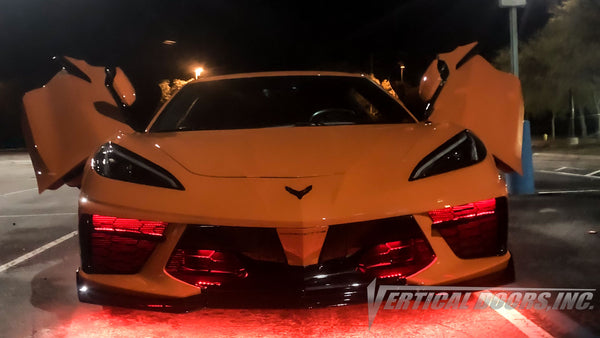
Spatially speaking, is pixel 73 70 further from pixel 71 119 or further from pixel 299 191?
pixel 299 191

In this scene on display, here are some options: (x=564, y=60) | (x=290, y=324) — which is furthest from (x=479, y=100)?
(x=564, y=60)

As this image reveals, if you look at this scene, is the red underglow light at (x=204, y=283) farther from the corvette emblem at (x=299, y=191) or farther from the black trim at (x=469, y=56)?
the black trim at (x=469, y=56)

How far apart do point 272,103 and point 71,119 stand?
1.41 meters

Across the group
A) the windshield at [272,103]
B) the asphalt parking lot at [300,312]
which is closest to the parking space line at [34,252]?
the asphalt parking lot at [300,312]

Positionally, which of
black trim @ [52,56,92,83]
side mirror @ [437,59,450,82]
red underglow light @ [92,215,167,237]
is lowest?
red underglow light @ [92,215,167,237]

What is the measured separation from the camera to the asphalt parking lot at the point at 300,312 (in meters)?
3.57

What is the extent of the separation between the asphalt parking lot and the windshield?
1.23 metres

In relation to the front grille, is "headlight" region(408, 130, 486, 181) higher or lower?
higher

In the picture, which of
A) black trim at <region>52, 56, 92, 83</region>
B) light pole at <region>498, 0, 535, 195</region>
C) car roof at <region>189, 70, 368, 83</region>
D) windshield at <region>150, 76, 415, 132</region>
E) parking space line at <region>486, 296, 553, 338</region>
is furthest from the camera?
light pole at <region>498, 0, 535, 195</region>

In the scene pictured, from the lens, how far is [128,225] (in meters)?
2.81

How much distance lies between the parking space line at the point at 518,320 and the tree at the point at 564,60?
100 ft

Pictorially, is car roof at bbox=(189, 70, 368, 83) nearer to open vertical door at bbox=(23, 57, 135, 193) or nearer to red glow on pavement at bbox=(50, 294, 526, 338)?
open vertical door at bbox=(23, 57, 135, 193)

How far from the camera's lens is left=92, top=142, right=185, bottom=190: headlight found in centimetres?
290

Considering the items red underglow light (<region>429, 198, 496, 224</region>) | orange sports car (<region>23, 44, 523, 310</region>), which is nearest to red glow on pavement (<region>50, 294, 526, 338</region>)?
orange sports car (<region>23, 44, 523, 310</region>)
